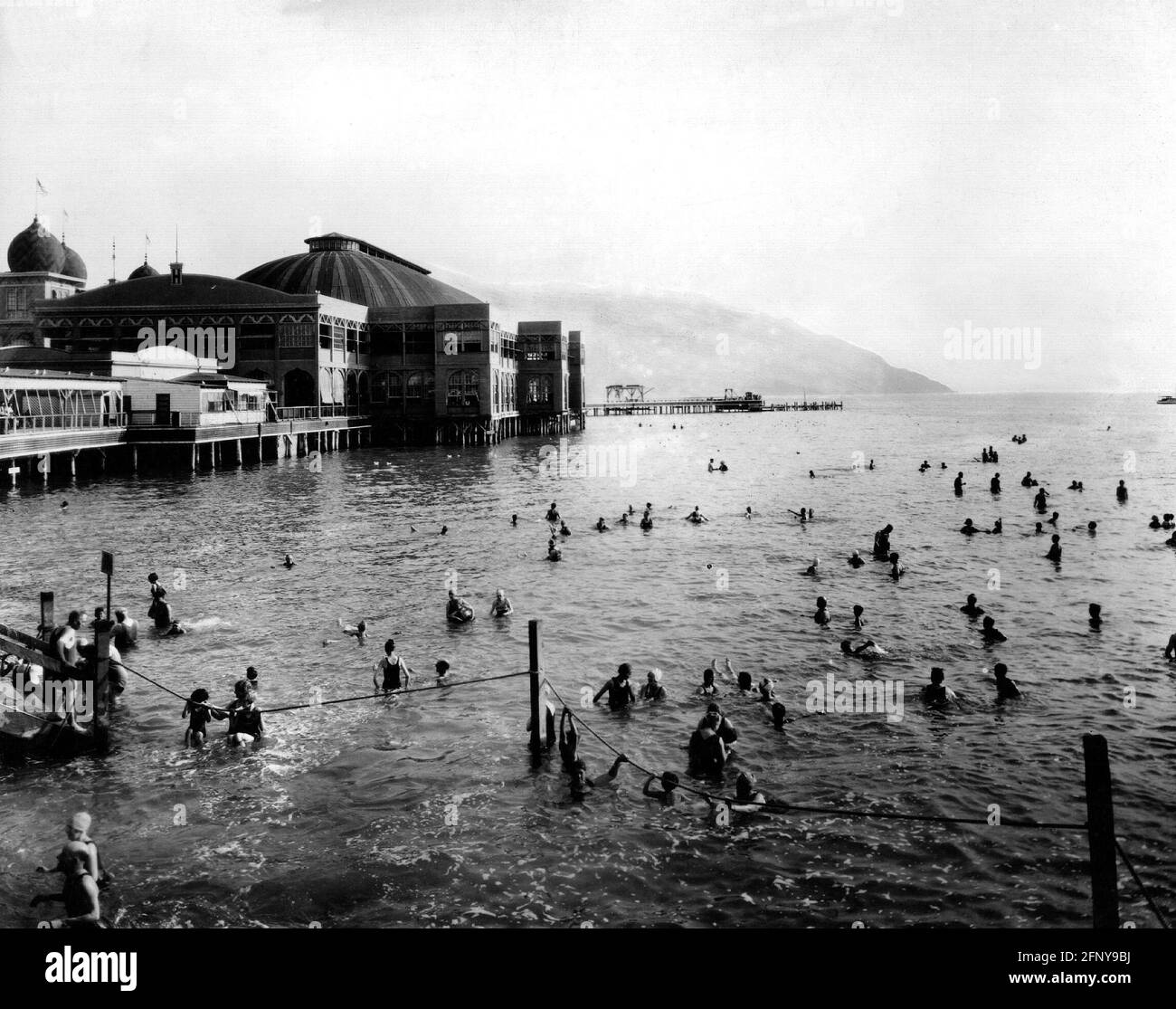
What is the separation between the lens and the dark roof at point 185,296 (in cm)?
10219

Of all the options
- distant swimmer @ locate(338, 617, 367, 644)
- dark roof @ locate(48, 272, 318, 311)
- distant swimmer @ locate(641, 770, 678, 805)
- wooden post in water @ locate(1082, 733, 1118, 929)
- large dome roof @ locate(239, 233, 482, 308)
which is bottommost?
distant swimmer @ locate(641, 770, 678, 805)

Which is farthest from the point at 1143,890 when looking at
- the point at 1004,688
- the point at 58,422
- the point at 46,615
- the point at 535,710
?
the point at 58,422

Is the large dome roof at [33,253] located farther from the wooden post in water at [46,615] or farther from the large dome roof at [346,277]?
the wooden post in water at [46,615]

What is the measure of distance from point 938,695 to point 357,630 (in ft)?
53.3

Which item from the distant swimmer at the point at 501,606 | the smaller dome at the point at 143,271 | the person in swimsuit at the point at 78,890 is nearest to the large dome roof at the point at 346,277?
the smaller dome at the point at 143,271

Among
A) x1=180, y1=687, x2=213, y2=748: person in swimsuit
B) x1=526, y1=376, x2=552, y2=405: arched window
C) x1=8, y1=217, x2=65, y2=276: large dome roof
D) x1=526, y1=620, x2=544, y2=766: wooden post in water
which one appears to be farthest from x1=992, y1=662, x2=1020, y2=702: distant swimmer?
x1=8, y1=217, x2=65, y2=276: large dome roof

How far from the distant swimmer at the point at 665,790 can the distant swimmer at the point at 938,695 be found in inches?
319

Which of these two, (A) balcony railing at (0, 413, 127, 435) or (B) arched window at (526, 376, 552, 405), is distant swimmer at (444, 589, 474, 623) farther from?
(B) arched window at (526, 376, 552, 405)

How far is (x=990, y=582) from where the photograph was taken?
3681 cm

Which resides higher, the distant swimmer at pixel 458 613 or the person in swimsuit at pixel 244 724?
the distant swimmer at pixel 458 613

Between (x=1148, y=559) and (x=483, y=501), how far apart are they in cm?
3758

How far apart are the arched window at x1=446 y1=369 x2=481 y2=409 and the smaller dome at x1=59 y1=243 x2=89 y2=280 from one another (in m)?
71.2

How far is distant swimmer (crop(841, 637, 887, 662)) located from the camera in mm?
26156

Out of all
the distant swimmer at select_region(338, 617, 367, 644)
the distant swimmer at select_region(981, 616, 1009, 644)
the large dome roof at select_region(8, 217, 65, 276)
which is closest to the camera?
the distant swimmer at select_region(338, 617, 367, 644)
